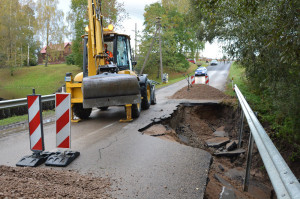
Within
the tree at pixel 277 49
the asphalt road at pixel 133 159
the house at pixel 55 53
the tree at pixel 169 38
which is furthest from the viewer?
the house at pixel 55 53

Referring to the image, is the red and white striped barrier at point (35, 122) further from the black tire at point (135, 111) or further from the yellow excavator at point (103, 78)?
the black tire at point (135, 111)

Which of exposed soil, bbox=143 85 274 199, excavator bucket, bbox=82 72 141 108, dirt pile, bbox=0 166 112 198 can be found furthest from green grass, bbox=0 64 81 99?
dirt pile, bbox=0 166 112 198

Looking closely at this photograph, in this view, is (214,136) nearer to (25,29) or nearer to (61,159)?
(61,159)

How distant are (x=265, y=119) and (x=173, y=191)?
7070 millimetres

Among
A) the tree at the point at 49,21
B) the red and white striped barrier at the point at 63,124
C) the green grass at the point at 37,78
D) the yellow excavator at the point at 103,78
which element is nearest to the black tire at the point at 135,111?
the yellow excavator at the point at 103,78

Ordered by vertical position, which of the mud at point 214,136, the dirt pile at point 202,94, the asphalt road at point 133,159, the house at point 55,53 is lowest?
Answer: the mud at point 214,136

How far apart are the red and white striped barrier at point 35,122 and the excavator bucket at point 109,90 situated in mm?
2764

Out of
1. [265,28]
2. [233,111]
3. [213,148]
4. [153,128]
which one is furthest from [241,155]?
[233,111]

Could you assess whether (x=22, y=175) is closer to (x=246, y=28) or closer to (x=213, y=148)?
(x=213, y=148)

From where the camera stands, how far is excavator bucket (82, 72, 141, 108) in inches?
280

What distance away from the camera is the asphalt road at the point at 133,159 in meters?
3.47

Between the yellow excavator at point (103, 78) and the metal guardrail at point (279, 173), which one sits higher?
the yellow excavator at point (103, 78)

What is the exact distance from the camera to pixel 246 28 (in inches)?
301

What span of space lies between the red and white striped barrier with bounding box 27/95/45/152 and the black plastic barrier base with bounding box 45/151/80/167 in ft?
0.88
